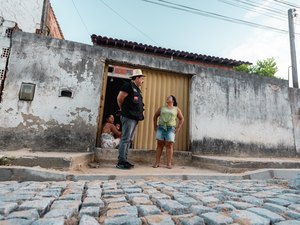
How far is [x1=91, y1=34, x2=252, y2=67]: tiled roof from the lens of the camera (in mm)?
11148

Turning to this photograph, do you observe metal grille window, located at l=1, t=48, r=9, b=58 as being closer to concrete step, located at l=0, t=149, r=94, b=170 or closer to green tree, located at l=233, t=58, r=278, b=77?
concrete step, located at l=0, t=149, r=94, b=170

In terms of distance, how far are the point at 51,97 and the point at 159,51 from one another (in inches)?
316

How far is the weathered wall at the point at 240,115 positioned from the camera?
233 inches

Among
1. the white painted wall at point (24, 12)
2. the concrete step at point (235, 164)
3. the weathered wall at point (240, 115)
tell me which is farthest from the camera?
the white painted wall at point (24, 12)

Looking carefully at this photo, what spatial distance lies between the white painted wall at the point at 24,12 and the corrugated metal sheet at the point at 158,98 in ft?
13.7

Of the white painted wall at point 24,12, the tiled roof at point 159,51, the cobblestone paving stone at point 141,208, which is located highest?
the tiled roof at point 159,51

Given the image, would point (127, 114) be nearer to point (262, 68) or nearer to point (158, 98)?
point (158, 98)

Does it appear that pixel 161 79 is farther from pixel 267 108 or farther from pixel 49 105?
pixel 267 108

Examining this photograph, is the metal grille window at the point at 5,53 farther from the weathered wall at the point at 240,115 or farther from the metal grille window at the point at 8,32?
the weathered wall at the point at 240,115

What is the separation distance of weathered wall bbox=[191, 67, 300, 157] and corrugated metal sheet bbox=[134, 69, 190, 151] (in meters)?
0.25

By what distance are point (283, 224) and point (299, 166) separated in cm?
459

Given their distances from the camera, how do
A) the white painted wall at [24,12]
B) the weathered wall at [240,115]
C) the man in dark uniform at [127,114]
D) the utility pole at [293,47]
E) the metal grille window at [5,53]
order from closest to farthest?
the man in dark uniform at [127,114]
the metal grille window at [5,53]
the weathered wall at [240,115]
the white painted wall at [24,12]
the utility pole at [293,47]

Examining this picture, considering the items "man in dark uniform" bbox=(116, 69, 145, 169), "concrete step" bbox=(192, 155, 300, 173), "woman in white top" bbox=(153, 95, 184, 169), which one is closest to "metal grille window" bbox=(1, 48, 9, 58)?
"man in dark uniform" bbox=(116, 69, 145, 169)

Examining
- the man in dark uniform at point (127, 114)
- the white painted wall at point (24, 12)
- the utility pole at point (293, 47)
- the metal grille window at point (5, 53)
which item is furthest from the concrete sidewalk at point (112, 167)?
the utility pole at point (293, 47)
